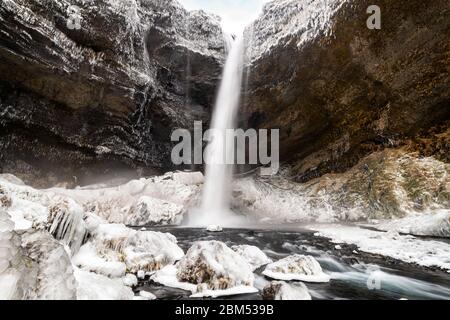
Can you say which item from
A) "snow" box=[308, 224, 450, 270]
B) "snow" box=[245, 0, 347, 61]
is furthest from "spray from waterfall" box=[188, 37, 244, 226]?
"snow" box=[308, 224, 450, 270]

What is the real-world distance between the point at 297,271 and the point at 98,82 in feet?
71.5

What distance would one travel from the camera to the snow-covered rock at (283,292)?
5.90 m

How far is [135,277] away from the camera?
292 inches

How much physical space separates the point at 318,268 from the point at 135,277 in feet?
15.7

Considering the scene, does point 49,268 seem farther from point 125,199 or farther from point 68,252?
point 125,199

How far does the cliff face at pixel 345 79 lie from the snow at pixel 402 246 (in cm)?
1065

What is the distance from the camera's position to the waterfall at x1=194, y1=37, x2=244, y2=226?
27267mm

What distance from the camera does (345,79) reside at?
24.9 meters

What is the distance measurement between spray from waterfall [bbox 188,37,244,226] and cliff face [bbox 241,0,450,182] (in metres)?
1.33

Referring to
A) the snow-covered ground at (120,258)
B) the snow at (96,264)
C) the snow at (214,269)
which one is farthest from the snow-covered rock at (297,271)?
the snow at (96,264)

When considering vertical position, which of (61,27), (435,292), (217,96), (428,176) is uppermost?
(61,27)

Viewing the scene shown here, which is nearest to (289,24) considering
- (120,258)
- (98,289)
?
(120,258)
